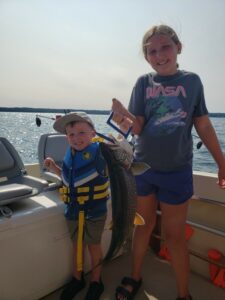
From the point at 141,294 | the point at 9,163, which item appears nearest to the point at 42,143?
the point at 9,163

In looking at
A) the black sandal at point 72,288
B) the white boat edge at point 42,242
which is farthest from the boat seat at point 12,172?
the black sandal at point 72,288

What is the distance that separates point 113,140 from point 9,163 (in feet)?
6.11

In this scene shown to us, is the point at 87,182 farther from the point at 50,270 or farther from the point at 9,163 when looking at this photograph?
the point at 9,163

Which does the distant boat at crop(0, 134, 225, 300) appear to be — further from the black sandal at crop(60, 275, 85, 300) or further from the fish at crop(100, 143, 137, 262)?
the fish at crop(100, 143, 137, 262)

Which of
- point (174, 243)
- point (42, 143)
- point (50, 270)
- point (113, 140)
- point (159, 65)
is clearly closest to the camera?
point (113, 140)

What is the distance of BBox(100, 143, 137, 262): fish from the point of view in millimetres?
1724

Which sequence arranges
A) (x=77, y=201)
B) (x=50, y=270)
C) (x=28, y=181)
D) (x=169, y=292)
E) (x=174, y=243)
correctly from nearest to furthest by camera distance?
(x=174, y=243), (x=77, y=201), (x=50, y=270), (x=169, y=292), (x=28, y=181)

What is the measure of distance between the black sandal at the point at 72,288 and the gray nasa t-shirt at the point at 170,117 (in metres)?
1.38

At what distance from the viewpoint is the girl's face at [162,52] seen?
210 centimetres

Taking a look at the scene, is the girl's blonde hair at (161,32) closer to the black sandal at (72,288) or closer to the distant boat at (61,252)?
the distant boat at (61,252)

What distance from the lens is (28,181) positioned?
3076 mm

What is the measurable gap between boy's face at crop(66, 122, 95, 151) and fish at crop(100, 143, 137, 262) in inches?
31.1

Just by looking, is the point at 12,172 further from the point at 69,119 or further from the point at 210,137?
the point at 210,137

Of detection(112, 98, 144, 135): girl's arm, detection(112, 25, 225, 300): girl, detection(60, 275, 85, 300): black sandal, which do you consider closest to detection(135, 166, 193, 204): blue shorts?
detection(112, 25, 225, 300): girl
